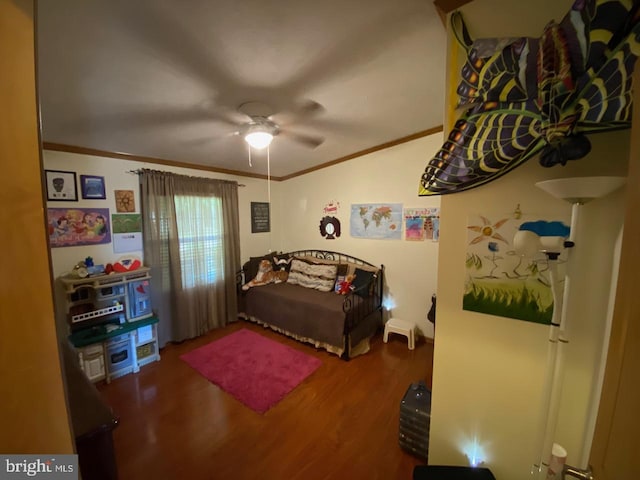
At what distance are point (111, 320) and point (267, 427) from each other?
193 cm

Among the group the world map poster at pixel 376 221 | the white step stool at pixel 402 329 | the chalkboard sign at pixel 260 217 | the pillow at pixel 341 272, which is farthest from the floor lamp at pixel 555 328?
the chalkboard sign at pixel 260 217

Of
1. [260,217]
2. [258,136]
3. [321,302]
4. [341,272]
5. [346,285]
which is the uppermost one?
[258,136]

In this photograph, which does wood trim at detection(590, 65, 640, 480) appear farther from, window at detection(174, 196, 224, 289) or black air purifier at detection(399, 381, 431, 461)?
window at detection(174, 196, 224, 289)

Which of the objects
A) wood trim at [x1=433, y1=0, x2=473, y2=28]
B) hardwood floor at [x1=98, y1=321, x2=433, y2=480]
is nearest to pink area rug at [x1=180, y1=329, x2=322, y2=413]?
hardwood floor at [x1=98, y1=321, x2=433, y2=480]

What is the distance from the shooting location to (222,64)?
4.47 ft

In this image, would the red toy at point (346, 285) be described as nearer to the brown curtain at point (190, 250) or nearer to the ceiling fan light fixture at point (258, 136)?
the brown curtain at point (190, 250)

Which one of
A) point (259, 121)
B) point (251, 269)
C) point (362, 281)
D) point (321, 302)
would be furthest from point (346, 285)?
point (259, 121)

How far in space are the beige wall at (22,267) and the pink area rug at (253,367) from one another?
5.96 feet

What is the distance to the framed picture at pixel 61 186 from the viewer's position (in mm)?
2203

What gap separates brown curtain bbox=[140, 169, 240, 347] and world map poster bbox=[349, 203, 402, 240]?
177cm

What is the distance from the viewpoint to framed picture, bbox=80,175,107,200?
7.83ft

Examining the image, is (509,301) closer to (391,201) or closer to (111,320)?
(391,201)

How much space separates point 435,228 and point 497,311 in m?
1.96

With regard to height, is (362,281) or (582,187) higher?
(582,187)
